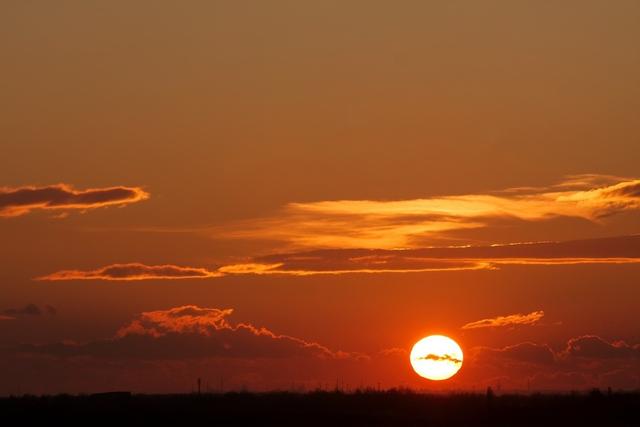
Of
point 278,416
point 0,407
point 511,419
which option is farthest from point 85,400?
point 511,419

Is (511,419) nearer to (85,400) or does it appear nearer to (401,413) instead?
(401,413)

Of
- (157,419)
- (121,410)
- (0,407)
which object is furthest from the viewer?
(0,407)

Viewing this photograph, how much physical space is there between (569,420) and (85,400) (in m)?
42.5

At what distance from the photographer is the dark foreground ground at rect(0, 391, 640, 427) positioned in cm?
9362

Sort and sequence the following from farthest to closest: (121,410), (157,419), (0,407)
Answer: (0,407) < (121,410) < (157,419)

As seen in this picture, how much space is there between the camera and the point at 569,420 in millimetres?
95750

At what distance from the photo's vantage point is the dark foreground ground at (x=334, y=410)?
9362 cm

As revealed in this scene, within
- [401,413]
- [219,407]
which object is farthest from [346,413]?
[219,407]

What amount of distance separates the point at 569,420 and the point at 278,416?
21.2 metres

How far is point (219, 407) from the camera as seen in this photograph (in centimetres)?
10456

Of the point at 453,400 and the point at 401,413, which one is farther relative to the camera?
the point at 453,400

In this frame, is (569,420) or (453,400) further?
(453,400)

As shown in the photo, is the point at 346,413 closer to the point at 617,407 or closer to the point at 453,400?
the point at 453,400

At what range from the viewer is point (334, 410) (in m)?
101
